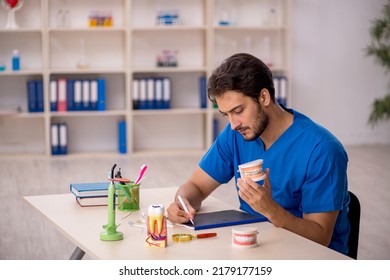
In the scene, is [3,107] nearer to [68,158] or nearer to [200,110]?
[68,158]

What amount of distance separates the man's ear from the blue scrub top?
0.13 meters

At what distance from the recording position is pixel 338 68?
7473 mm

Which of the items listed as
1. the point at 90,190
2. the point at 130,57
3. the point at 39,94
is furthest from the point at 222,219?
the point at 39,94

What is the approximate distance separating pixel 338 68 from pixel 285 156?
5161mm

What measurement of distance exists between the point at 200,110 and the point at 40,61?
1.60 meters

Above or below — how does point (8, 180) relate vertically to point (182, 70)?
below

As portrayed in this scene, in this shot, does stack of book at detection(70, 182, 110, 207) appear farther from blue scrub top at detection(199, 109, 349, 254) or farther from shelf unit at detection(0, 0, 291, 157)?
shelf unit at detection(0, 0, 291, 157)

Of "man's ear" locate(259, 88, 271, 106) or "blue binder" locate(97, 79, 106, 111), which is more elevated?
"man's ear" locate(259, 88, 271, 106)

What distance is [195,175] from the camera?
9.16 ft

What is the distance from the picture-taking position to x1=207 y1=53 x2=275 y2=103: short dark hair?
243 centimetres

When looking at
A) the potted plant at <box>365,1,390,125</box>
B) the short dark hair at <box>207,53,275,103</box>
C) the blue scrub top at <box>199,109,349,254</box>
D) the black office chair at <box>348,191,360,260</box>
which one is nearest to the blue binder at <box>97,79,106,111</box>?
the potted plant at <box>365,1,390,125</box>

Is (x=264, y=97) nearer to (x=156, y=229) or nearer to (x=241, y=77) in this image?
(x=241, y=77)

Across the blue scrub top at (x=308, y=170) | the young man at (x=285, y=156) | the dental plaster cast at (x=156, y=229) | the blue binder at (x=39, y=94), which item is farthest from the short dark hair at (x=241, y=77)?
the blue binder at (x=39, y=94)
